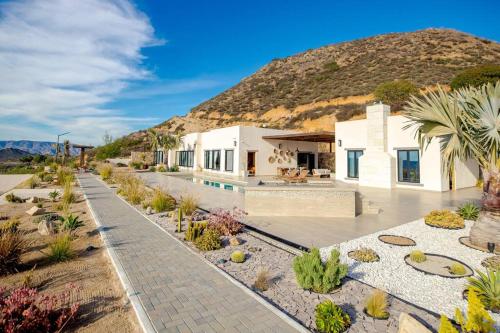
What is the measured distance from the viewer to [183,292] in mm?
3645

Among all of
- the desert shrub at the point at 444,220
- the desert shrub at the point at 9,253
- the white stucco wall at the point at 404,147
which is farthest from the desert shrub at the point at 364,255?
the white stucco wall at the point at 404,147

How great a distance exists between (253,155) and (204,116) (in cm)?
3021

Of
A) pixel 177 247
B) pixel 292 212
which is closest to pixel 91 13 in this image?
pixel 177 247

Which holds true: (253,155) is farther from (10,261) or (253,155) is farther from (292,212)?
(10,261)

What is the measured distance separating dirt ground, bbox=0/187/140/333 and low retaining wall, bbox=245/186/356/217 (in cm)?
436

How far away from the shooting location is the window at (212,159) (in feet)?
77.7

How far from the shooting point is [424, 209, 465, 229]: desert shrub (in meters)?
6.78

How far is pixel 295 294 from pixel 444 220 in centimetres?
555

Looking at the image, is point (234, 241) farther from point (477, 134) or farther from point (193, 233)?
point (477, 134)

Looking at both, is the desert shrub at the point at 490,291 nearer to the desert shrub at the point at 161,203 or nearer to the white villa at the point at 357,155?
the white villa at the point at 357,155

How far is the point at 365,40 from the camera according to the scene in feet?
166

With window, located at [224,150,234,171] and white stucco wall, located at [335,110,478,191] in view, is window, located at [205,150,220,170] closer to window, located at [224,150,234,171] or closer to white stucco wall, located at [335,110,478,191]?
window, located at [224,150,234,171]

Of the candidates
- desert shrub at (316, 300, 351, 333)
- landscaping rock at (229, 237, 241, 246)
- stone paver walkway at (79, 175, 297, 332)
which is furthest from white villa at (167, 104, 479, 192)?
stone paver walkway at (79, 175, 297, 332)

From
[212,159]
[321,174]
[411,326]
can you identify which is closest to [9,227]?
[411,326]
